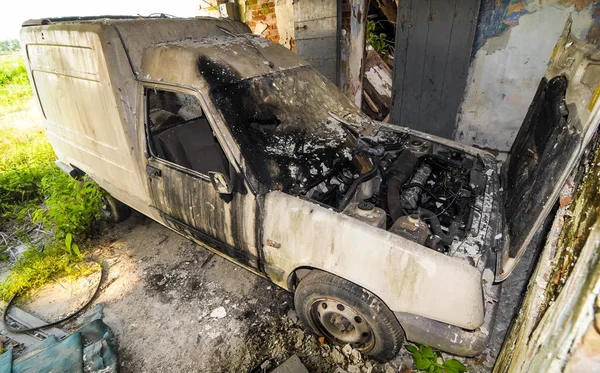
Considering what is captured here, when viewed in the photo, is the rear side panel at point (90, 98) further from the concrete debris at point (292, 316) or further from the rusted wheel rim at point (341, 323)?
the rusted wheel rim at point (341, 323)

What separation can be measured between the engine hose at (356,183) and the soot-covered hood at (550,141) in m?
0.95

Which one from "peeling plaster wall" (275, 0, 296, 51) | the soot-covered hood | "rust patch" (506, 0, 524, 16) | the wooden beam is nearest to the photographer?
the soot-covered hood

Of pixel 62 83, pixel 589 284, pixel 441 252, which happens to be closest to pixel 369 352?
pixel 441 252

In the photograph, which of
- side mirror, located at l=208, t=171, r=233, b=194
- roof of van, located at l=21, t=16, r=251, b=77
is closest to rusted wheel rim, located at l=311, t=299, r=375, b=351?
side mirror, located at l=208, t=171, r=233, b=194

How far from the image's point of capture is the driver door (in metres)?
2.14

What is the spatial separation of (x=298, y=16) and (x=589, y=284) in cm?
536

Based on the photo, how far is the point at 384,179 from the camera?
2518mm

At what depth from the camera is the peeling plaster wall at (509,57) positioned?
3.24 m

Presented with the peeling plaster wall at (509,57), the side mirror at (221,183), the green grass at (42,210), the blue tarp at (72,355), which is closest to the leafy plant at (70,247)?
the green grass at (42,210)

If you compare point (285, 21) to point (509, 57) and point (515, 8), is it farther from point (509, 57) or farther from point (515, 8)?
point (509, 57)

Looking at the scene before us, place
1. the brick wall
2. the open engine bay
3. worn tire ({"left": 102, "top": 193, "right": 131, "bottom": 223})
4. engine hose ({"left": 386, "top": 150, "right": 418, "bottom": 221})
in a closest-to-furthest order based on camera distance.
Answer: the open engine bay → engine hose ({"left": 386, "top": 150, "right": 418, "bottom": 221}) → worn tire ({"left": 102, "top": 193, "right": 131, "bottom": 223}) → the brick wall

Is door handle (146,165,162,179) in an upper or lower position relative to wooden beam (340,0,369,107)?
lower

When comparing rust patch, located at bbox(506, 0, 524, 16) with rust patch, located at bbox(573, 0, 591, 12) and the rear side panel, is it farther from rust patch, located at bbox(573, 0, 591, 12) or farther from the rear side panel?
the rear side panel

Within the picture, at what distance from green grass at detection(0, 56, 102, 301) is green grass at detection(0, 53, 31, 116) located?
14.4 feet
